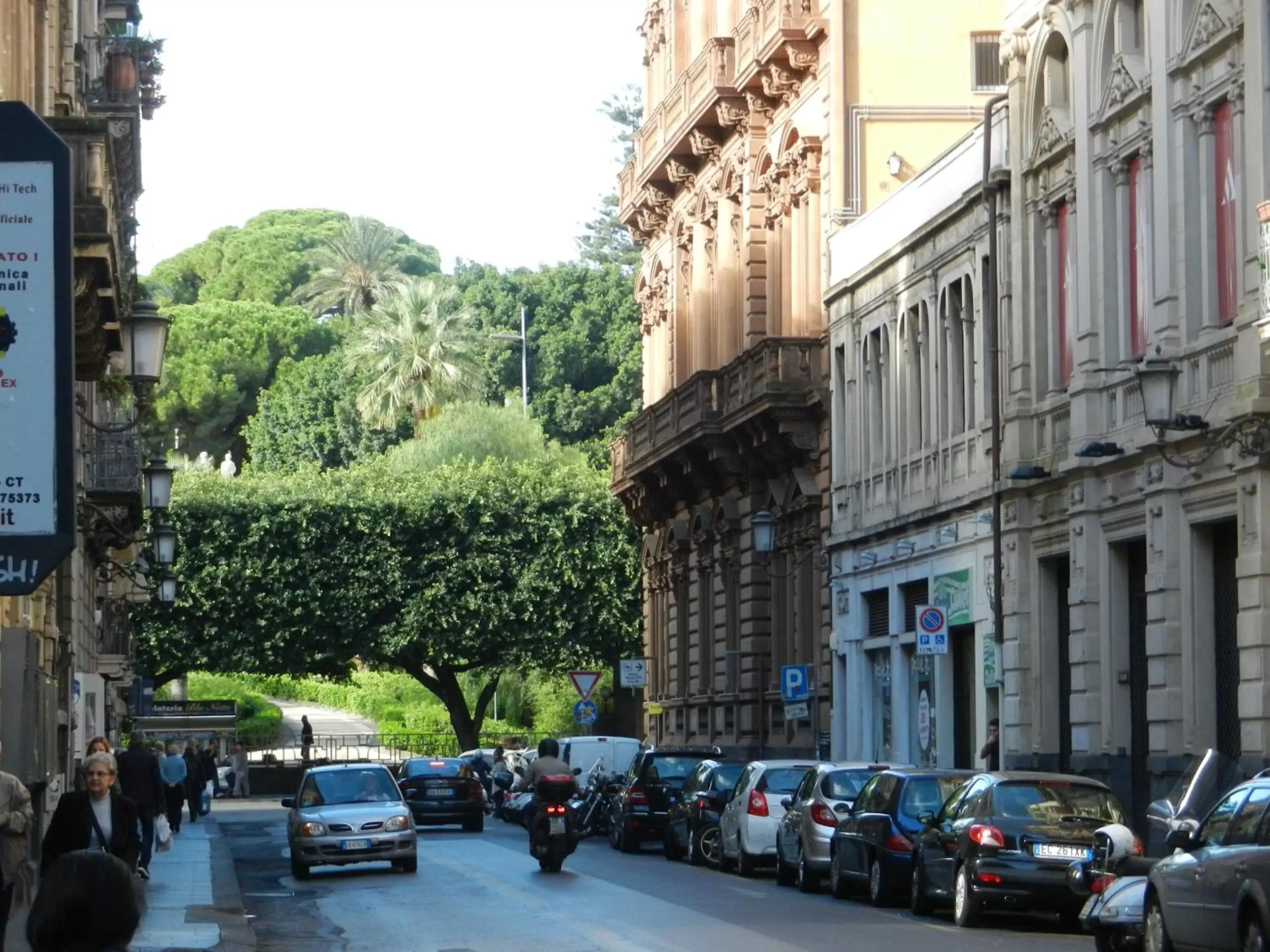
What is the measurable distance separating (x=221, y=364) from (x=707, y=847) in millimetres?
80958

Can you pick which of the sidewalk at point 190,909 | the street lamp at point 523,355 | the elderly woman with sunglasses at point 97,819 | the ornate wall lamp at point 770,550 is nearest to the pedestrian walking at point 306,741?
the street lamp at point 523,355

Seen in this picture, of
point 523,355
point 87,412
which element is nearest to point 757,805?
point 87,412

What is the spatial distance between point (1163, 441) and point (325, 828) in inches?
442

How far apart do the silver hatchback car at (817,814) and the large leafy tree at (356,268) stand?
85.4 meters

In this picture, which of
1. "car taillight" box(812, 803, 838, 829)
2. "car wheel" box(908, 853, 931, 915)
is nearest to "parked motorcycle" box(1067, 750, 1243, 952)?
"car wheel" box(908, 853, 931, 915)

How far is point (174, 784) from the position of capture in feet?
139

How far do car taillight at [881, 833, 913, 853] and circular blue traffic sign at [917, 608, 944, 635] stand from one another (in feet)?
26.8

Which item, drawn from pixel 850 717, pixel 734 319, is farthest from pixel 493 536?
pixel 850 717

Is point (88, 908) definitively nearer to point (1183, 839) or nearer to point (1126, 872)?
point (1183, 839)

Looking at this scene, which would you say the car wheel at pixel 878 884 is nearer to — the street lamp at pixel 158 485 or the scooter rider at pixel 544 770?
the scooter rider at pixel 544 770

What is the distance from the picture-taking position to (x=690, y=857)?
3344 cm

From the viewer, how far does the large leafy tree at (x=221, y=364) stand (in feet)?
361

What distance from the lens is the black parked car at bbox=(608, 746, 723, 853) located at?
37156 mm

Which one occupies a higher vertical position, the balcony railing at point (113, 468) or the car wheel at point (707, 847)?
the balcony railing at point (113, 468)
